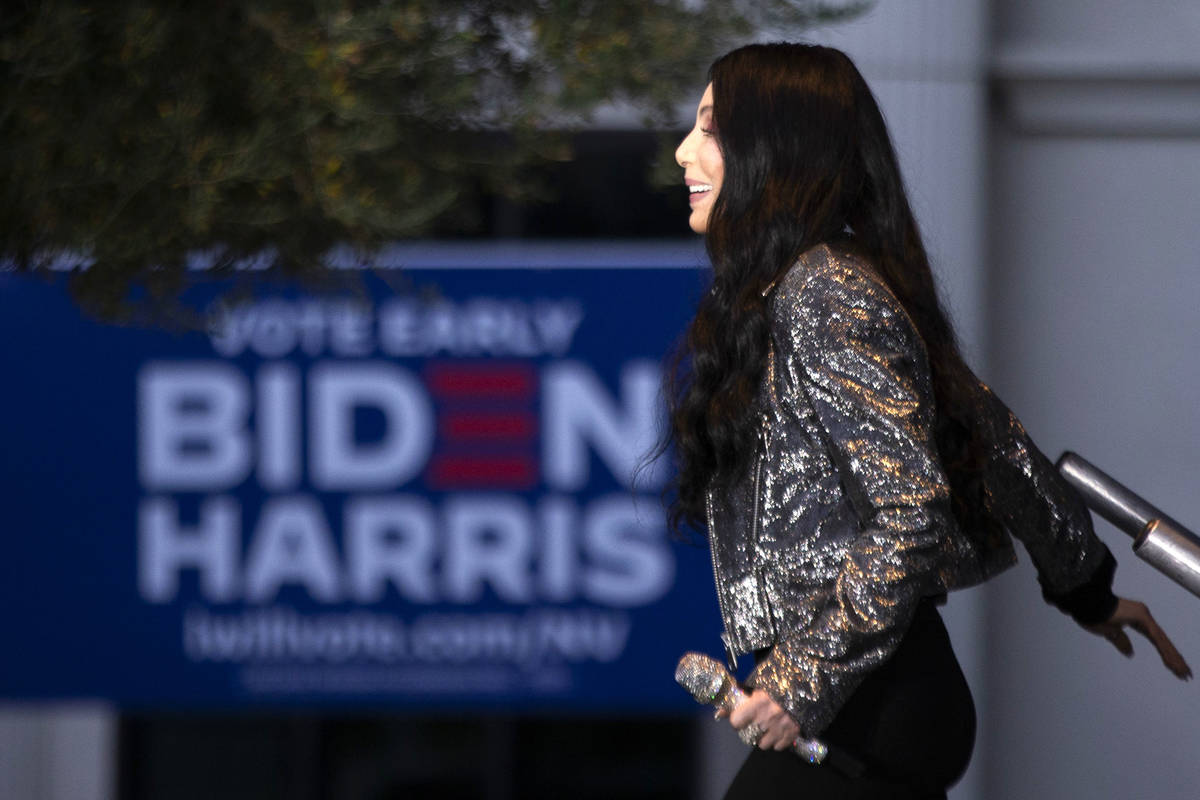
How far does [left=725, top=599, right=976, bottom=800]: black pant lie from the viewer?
1.82m

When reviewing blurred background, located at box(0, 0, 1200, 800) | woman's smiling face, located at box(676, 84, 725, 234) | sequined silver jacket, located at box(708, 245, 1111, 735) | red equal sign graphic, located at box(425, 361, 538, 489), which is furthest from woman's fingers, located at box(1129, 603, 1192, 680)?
red equal sign graphic, located at box(425, 361, 538, 489)

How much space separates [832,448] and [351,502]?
12.7 ft

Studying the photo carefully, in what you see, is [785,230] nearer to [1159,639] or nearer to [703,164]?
[703,164]

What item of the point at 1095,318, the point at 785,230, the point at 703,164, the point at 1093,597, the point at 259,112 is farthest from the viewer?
the point at 1095,318

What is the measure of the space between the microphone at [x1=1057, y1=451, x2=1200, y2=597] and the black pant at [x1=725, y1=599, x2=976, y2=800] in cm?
32

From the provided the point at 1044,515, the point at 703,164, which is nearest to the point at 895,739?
the point at 1044,515

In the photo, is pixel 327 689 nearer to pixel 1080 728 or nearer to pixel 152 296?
pixel 152 296

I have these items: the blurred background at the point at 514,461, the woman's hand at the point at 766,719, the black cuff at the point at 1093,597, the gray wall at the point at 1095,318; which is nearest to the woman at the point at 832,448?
the woman's hand at the point at 766,719

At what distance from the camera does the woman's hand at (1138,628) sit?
222 cm

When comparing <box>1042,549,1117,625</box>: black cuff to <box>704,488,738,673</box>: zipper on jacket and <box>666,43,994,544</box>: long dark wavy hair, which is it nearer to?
<box>666,43,994,544</box>: long dark wavy hair

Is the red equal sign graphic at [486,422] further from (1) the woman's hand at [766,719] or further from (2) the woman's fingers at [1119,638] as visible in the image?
(1) the woman's hand at [766,719]

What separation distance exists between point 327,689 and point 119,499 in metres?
1.06

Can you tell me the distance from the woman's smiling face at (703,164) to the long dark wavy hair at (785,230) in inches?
0.9

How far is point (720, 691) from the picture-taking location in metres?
1.74
